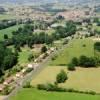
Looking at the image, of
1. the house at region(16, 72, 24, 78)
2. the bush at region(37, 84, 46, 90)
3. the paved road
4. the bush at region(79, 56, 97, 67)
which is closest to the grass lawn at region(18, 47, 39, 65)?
the paved road

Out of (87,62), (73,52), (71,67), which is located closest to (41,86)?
(71,67)

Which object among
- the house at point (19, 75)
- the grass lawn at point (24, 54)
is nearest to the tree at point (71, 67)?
the house at point (19, 75)

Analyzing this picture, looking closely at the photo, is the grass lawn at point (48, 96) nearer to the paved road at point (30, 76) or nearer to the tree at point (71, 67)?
the paved road at point (30, 76)

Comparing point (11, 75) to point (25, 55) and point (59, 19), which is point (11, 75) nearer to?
point (25, 55)

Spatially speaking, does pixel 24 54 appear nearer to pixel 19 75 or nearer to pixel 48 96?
pixel 19 75

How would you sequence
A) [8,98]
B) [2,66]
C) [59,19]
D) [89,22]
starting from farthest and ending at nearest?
[59,19]
[89,22]
[2,66]
[8,98]

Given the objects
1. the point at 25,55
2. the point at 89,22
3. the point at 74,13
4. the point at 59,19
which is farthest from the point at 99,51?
the point at 74,13

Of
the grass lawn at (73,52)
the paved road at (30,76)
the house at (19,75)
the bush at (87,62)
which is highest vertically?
A: the bush at (87,62)
